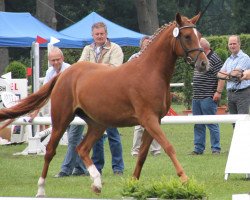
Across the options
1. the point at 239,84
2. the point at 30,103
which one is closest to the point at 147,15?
the point at 239,84

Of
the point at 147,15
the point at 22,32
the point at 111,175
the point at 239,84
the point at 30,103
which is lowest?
the point at 147,15

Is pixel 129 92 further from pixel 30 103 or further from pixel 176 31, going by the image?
pixel 30 103

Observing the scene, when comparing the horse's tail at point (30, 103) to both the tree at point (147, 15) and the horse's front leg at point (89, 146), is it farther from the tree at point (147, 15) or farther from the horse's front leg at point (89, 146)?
the tree at point (147, 15)

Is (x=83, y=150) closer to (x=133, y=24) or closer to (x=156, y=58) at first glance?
(x=156, y=58)

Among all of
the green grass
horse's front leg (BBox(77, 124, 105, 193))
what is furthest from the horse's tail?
the green grass

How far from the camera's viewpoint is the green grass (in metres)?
9.84

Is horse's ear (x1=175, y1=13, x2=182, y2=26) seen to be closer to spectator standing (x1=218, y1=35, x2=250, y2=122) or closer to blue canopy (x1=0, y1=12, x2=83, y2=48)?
spectator standing (x1=218, y1=35, x2=250, y2=122)

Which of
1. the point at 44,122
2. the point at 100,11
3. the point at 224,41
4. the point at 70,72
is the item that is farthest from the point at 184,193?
the point at 100,11

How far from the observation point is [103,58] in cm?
1150

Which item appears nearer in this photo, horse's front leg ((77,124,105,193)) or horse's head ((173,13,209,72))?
horse's head ((173,13,209,72))

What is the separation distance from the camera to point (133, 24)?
172 feet

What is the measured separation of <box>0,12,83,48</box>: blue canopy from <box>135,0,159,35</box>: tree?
1579 cm

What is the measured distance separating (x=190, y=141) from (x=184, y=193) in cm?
1192

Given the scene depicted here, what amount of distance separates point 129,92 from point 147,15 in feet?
111
